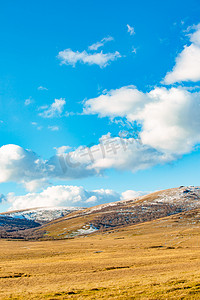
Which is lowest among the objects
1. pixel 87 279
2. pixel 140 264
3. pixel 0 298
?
pixel 140 264

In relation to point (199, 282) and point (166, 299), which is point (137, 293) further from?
point (199, 282)

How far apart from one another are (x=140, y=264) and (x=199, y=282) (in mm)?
24250

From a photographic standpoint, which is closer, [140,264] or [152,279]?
[152,279]

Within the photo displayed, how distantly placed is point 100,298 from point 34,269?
3198 centimetres

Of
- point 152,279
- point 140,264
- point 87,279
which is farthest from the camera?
point 140,264

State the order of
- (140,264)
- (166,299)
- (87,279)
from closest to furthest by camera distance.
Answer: (166,299)
(87,279)
(140,264)

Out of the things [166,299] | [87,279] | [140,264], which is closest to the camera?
[166,299]

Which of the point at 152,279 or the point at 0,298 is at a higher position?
the point at 0,298

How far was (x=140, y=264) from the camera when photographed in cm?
5641

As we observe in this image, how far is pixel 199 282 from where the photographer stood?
3422cm

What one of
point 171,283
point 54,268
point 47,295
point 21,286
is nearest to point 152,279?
point 171,283

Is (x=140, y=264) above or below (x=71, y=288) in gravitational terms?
below

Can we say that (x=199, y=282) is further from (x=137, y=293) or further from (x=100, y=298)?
(x=100, y=298)

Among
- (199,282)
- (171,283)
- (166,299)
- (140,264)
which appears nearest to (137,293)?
(166,299)
